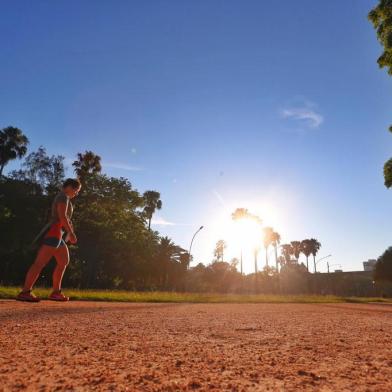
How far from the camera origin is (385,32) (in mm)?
12633

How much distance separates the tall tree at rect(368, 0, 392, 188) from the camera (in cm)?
1248

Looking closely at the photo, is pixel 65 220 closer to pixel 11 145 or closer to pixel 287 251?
pixel 11 145

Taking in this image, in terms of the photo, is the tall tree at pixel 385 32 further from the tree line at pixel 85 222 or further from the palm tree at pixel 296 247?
the palm tree at pixel 296 247

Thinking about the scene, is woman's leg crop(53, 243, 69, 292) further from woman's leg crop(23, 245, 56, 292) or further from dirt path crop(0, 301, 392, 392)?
dirt path crop(0, 301, 392, 392)

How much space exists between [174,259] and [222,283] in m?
21.0

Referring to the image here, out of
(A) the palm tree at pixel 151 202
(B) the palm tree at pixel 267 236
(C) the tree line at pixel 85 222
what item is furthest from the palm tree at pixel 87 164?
(B) the palm tree at pixel 267 236

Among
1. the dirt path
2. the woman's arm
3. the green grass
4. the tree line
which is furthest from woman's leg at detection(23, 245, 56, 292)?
the tree line

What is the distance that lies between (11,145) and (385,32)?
3997 cm

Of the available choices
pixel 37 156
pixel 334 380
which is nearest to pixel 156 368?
pixel 334 380

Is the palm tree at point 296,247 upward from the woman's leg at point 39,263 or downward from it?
upward

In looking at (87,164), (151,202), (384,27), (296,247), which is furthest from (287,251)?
(384,27)

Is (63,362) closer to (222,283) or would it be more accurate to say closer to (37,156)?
(37,156)

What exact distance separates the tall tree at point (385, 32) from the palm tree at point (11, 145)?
39102mm

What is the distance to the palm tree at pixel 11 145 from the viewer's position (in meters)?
40.0
